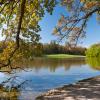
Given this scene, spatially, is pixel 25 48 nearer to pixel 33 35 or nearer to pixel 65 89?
pixel 33 35

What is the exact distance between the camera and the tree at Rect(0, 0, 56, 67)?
1365 centimetres

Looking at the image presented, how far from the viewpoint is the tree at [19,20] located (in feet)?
44.8

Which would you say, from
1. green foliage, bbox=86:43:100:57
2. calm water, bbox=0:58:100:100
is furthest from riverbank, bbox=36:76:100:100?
green foliage, bbox=86:43:100:57

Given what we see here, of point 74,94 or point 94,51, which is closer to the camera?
point 74,94

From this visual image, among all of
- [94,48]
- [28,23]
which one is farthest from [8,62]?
[94,48]

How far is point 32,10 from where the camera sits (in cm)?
1480

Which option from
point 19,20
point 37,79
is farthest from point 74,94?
point 37,79

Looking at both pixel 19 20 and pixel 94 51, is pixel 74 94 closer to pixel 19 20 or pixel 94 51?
pixel 19 20

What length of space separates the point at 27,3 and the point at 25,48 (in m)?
2.27

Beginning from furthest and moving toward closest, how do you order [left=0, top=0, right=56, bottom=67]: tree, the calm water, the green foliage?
the green foliage
the calm water
[left=0, top=0, right=56, bottom=67]: tree

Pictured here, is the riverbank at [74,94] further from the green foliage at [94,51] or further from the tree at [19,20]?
the green foliage at [94,51]

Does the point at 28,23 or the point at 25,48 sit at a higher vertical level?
the point at 28,23

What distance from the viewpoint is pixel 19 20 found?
13789 millimetres

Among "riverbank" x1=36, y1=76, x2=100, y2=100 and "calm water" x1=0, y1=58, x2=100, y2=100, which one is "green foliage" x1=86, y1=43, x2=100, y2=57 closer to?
"calm water" x1=0, y1=58, x2=100, y2=100
